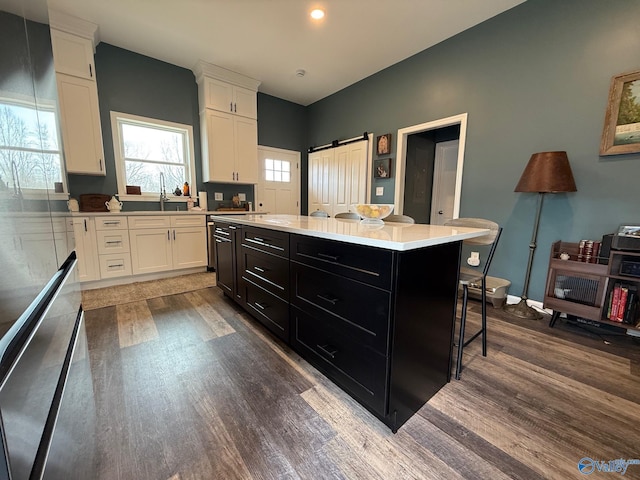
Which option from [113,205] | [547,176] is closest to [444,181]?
[547,176]

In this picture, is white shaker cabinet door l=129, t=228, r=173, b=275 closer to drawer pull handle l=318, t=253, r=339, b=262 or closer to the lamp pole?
drawer pull handle l=318, t=253, r=339, b=262

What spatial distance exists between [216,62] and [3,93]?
159 inches

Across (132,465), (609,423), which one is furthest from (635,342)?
(132,465)

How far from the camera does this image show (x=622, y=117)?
2094 mm

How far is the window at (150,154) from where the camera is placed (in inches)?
139

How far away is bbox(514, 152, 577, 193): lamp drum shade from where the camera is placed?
2207 mm

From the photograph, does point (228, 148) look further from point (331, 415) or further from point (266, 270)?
point (331, 415)

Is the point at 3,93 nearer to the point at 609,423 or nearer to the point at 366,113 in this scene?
the point at 609,423

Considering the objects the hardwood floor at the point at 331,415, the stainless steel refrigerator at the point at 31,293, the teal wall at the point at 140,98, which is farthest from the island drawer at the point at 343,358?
the teal wall at the point at 140,98

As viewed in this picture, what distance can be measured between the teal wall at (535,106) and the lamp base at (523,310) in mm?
213

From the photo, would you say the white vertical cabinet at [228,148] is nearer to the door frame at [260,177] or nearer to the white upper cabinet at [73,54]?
the door frame at [260,177]

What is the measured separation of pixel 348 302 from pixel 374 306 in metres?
0.16

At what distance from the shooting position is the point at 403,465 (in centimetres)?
105

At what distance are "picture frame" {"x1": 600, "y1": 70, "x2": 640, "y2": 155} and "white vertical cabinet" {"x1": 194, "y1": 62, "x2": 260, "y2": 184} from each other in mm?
4219
